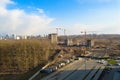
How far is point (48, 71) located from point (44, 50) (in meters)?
6.99

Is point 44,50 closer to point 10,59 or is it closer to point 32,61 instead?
point 32,61

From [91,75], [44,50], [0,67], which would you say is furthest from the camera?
[44,50]

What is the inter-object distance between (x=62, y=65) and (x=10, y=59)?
19.9 ft

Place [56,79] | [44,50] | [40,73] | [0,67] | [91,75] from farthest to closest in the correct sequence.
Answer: [44,50]
[0,67]
[40,73]
[91,75]
[56,79]

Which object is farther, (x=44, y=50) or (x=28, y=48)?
(x=44, y=50)

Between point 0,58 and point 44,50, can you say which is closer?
point 0,58

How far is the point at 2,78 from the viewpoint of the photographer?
21.1 meters

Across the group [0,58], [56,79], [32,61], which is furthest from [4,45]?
[56,79]

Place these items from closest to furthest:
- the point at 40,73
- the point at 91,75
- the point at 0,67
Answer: the point at 91,75 < the point at 40,73 < the point at 0,67

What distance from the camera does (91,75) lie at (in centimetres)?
2092

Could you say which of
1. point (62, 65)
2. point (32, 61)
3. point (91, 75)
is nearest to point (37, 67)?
point (32, 61)

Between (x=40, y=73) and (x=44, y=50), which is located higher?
(x=44, y=50)

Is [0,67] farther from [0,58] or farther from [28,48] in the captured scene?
[28,48]

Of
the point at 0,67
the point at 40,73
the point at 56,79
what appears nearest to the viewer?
the point at 56,79
